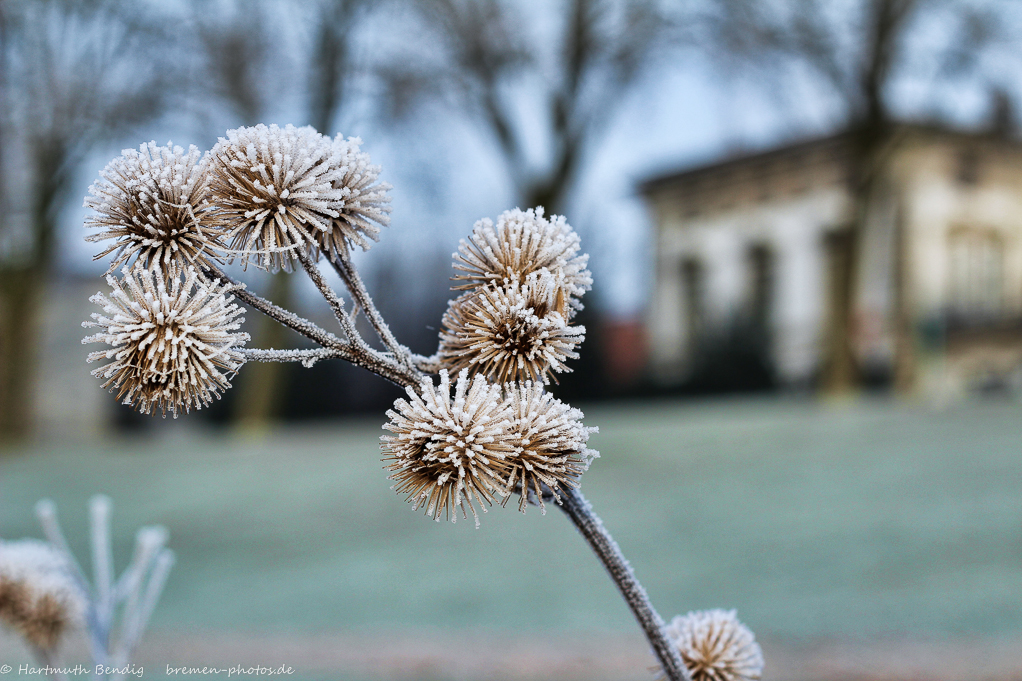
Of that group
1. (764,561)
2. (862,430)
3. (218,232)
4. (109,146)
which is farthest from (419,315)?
→ (218,232)

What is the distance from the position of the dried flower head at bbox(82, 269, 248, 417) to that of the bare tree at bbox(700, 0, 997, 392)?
14.9 metres

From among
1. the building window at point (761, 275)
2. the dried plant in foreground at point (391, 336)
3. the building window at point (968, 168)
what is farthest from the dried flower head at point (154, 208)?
the building window at point (968, 168)

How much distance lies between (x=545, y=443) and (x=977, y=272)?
85.7 feet

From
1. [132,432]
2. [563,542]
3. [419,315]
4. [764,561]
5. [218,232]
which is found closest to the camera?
[218,232]

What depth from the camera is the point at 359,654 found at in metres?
6.21

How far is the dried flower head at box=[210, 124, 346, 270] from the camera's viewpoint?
0.72m

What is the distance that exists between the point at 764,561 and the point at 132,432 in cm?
1917

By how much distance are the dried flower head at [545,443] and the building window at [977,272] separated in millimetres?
24798

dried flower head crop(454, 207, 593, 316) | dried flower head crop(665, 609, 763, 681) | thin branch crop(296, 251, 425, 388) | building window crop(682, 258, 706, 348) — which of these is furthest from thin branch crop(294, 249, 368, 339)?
building window crop(682, 258, 706, 348)

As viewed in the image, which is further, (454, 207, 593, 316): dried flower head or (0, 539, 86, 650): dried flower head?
(0, 539, 86, 650): dried flower head

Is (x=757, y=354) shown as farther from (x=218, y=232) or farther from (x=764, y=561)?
(x=218, y=232)

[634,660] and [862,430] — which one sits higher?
[862,430]

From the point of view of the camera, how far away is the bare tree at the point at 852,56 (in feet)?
47.1

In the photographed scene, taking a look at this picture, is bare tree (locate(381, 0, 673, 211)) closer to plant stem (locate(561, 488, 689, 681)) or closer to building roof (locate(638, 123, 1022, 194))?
building roof (locate(638, 123, 1022, 194))
